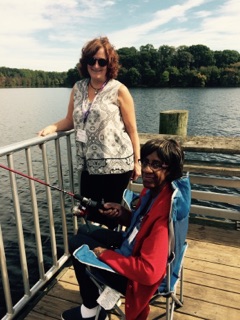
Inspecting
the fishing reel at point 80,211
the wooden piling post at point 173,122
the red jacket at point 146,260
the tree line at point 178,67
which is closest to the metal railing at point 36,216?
the fishing reel at point 80,211

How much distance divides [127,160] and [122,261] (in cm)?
114

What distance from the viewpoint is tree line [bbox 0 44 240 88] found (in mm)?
87312

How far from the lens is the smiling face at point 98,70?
2.60m

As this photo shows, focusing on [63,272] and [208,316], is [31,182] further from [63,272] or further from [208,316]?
[208,316]

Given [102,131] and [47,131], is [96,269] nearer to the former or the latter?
[102,131]

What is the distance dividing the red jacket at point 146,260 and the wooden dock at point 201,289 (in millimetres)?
830

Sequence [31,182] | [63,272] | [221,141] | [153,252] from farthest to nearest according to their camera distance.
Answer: [221,141] < [63,272] < [31,182] < [153,252]

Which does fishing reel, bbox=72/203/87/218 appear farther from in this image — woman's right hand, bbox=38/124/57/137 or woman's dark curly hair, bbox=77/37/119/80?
woman's dark curly hair, bbox=77/37/119/80

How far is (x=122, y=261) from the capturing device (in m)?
1.83

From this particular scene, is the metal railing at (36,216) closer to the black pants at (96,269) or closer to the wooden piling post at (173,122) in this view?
the black pants at (96,269)

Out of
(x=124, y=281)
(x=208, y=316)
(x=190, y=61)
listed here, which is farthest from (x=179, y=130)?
(x=190, y=61)

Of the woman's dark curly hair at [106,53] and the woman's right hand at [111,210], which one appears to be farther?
the woman's dark curly hair at [106,53]

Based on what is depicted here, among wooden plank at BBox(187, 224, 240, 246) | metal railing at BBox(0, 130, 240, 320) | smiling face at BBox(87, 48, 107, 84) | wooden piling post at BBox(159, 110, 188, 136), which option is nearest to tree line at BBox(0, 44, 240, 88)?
metal railing at BBox(0, 130, 240, 320)

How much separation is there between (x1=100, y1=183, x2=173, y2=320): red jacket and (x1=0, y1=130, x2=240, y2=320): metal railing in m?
1.01
